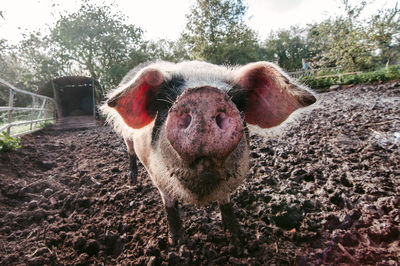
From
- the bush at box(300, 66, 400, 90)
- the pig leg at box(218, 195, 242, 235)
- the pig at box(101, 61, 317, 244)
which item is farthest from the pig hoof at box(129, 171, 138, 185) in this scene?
the bush at box(300, 66, 400, 90)

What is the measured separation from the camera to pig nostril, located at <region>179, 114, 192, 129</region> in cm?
128

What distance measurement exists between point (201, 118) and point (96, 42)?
2372cm

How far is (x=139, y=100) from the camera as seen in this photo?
1818mm

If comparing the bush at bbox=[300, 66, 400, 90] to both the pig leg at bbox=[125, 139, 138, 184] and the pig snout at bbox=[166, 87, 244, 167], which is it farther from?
the pig snout at bbox=[166, 87, 244, 167]

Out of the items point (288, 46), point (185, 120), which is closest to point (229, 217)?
point (185, 120)

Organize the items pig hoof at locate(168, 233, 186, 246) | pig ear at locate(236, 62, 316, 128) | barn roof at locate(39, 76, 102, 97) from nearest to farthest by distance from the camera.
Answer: pig ear at locate(236, 62, 316, 128) < pig hoof at locate(168, 233, 186, 246) < barn roof at locate(39, 76, 102, 97)

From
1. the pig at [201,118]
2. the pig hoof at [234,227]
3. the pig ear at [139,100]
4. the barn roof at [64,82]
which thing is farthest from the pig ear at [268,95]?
the barn roof at [64,82]

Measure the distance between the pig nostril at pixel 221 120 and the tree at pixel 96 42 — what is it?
20740mm

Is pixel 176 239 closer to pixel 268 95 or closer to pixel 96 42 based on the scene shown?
pixel 268 95

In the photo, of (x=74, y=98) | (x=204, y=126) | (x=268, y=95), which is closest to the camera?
(x=204, y=126)

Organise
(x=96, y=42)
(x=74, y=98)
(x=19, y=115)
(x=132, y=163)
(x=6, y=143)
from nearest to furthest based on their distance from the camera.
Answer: (x=132, y=163), (x=6, y=143), (x=19, y=115), (x=74, y=98), (x=96, y=42)

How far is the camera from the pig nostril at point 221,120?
1.27m

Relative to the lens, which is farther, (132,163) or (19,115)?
(19,115)

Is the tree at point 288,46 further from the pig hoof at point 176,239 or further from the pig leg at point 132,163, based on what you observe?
the pig hoof at point 176,239
